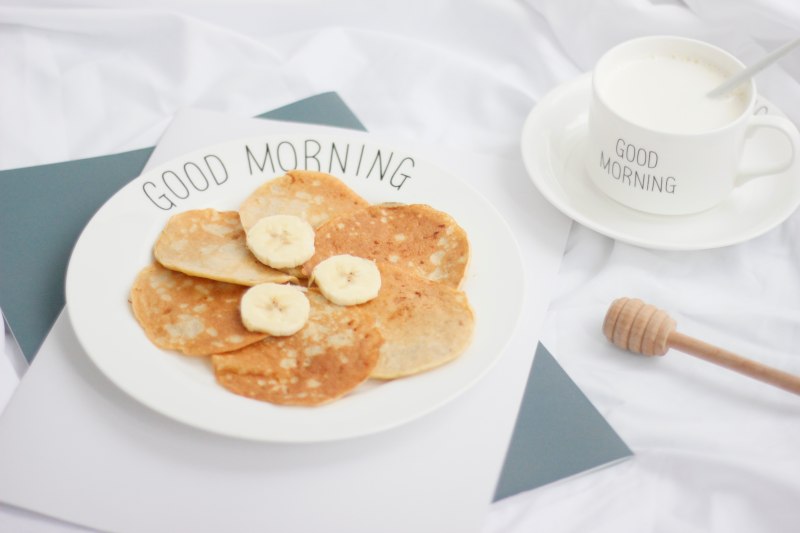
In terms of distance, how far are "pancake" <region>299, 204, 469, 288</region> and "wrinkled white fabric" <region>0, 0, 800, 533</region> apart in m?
0.18

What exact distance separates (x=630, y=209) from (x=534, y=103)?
1.22 feet

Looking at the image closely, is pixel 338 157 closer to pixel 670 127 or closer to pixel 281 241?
pixel 281 241

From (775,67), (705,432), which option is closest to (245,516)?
(705,432)

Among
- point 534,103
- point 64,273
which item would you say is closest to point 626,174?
point 534,103

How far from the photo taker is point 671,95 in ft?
4.49

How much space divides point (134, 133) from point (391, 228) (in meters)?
0.60

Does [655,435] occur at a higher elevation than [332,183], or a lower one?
lower

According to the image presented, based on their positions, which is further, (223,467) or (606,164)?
(606,164)

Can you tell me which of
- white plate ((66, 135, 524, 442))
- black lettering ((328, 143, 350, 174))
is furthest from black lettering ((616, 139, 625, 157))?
black lettering ((328, 143, 350, 174))

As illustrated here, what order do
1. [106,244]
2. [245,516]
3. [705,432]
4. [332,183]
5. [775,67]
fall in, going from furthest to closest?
[775,67] < [332,183] < [106,244] < [705,432] < [245,516]

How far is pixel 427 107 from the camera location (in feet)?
5.63

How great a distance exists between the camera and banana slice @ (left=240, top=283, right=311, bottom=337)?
114cm

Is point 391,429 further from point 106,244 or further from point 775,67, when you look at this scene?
point 775,67

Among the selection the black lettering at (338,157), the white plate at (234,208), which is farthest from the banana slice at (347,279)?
the black lettering at (338,157)
